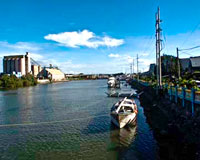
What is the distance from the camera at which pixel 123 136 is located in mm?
15664

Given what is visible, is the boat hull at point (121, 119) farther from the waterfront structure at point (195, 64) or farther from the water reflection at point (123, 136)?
the waterfront structure at point (195, 64)

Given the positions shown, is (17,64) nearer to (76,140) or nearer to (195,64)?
(195,64)

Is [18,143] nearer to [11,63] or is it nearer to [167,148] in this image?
[167,148]

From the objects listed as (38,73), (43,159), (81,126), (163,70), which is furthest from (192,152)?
(38,73)

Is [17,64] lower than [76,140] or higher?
higher

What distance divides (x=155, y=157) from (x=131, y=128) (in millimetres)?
6023

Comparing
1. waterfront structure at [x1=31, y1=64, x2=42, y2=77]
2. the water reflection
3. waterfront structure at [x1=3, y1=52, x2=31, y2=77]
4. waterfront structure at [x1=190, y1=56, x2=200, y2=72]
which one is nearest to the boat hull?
the water reflection

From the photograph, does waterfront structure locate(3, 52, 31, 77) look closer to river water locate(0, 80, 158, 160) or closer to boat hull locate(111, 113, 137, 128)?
river water locate(0, 80, 158, 160)

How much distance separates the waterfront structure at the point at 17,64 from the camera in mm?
164075

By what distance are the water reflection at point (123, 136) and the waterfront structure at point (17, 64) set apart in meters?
156

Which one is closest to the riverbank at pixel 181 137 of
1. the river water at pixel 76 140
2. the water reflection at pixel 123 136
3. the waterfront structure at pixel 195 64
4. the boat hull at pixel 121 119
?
the river water at pixel 76 140

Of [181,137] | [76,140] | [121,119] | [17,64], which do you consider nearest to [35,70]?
[17,64]

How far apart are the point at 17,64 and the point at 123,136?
165 m

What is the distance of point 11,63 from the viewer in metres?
170
